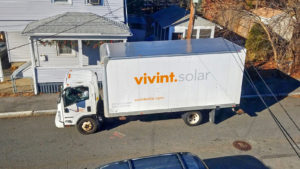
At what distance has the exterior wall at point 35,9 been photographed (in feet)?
51.8

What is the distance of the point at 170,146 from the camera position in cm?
1070

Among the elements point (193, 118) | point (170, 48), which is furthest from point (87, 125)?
point (170, 48)

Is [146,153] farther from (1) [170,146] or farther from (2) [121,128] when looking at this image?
(2) [121,128]

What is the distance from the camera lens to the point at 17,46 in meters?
18.6

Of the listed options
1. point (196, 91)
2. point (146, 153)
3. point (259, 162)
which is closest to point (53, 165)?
point (146, 153)

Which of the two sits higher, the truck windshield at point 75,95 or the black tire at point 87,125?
the truck windshield at point 75,95

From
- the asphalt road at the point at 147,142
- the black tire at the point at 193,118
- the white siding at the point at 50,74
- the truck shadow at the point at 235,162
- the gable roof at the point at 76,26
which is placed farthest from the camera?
the white siding at the point at 50,74

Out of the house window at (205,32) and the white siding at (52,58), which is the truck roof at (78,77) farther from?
the house window at (205,32)

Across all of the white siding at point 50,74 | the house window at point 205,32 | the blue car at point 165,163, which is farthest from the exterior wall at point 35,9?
the blue car at point 165,163

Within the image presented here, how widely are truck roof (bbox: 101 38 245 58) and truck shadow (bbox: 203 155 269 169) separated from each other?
405 centimetres

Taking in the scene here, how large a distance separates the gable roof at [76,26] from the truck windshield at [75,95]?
4.55m

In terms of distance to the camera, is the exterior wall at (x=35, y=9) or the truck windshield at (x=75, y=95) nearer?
the truck windshield at (x=75, y=95)

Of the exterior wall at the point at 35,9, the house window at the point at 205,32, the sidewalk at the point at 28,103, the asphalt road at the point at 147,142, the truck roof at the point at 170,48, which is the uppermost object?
the exterior wall at the point at 35,9

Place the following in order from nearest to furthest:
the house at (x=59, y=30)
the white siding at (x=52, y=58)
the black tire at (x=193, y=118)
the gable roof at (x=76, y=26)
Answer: the black tire at (x=193, y=118) < the gable roof at (x=76, y=26) < the house at (x=59, y=30) < the white siding at (x=52, y=58)
